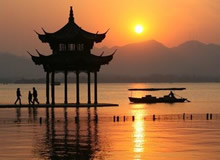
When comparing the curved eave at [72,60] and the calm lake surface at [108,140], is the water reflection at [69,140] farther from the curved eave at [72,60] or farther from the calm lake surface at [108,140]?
the curved eave at [72,60]

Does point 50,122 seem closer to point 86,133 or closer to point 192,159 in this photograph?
point 86,133

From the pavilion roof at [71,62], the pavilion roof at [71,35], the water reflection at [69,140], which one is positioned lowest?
the water reflection at [69,140]

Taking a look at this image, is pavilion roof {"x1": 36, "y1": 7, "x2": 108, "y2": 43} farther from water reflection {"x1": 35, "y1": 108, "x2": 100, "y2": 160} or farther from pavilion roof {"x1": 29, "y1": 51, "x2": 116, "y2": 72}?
water reflection {"x1": 35, "y1": 108, "x2": 100, "y2": 160}

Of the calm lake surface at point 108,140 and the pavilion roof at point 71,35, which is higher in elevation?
the pavilion roof at point 71,35

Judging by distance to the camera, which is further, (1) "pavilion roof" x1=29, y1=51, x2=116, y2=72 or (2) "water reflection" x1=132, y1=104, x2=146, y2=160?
(1) "pavilion roof" x1=29, y1=51, x2=116, y2=72

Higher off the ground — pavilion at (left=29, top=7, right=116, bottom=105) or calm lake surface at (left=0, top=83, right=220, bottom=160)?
pavilion at (left=29, top=7, right=116, bottom=105)

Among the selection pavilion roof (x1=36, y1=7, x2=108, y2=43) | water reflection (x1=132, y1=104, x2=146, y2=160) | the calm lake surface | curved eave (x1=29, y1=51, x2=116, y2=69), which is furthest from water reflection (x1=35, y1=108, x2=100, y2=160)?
pavilion roof (x1=36, y1=7, x2=108, y2=43)

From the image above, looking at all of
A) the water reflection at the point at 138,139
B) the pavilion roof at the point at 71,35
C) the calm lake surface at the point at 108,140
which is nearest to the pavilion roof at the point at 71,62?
the pavilion roof at the point at 71,35

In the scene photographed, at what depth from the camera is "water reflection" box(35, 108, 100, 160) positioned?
145ft

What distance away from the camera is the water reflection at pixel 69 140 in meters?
44.3

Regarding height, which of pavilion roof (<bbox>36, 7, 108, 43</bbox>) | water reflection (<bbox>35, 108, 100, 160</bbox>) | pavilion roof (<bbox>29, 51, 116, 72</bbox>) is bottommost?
water reflection (<bbox>35, 108, 100, 160</bbox>)

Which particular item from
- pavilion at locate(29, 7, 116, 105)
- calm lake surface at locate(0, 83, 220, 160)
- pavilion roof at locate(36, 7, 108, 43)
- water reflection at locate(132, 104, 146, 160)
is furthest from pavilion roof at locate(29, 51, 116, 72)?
water reflection at locate(132, 104, 146, 160)

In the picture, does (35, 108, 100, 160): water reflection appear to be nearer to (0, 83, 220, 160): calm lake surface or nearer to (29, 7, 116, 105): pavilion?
(0, 83, 220, 160): calm lake surface

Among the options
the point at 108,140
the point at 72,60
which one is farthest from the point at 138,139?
the point at 72,60
